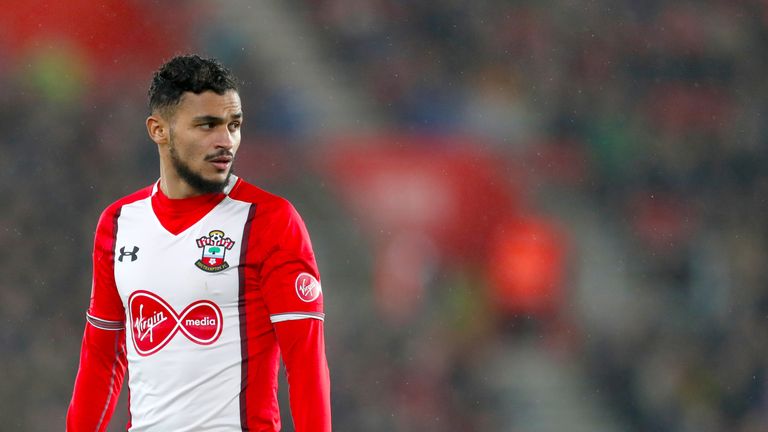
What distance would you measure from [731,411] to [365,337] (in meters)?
2.40

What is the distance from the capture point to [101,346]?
242 cm

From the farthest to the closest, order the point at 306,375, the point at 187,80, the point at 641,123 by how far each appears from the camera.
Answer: the point at 641,123 → the point at 187,80 → the point at 306,375

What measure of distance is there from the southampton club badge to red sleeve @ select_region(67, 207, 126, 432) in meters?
0.27

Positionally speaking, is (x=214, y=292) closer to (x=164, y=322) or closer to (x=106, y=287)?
(x=164, y=322)

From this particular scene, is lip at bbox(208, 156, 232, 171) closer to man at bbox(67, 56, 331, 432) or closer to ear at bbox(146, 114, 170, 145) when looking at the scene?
man at bbox(67, 56, 331, 432)

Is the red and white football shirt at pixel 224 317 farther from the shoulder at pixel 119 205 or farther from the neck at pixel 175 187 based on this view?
the shoulder at pixel 119 205

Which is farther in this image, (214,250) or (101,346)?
(101,346)

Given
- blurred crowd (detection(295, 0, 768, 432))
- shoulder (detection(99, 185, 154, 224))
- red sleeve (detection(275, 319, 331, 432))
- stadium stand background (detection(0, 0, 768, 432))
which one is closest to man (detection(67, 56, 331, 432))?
red sleeve (detection(275, 319, 331, 432))

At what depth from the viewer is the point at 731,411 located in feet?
21.4

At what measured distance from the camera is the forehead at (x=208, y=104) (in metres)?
2.22

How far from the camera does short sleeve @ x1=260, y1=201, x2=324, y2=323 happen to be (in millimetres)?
2158

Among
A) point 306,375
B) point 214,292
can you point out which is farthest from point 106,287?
point 306,375

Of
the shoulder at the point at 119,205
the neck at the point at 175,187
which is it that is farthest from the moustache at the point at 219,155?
the shoulder at the point at 119,205

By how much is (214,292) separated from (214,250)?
0.30ft
